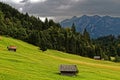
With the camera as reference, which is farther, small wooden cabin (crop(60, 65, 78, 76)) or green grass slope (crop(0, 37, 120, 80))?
small wooden cabin (crop(60, 65, 78, 76))

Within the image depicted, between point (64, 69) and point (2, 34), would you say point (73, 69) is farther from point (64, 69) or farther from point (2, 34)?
point (2, 34)

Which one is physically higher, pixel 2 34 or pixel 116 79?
pixel 2 34

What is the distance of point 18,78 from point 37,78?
689cm

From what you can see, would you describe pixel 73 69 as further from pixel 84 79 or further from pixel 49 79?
pixel 49 79

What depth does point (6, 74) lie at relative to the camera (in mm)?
67750

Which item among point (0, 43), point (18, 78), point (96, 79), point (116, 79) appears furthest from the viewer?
point (0, 43)

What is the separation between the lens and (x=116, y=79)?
9700 centimetres

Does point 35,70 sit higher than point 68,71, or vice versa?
point 35,70

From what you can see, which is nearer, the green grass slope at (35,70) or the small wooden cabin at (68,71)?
the green grass slope at (35,70)

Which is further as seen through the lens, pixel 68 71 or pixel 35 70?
pixel 68 71

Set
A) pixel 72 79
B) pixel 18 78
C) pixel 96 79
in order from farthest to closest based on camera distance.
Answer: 1. pixel 96 79
2. pixel 72 79
3. pixel 18 78

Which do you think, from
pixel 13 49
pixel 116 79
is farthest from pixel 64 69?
pixel 13 49

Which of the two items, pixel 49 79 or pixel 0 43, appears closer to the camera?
pixel 49 79

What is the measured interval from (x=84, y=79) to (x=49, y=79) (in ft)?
48.4
